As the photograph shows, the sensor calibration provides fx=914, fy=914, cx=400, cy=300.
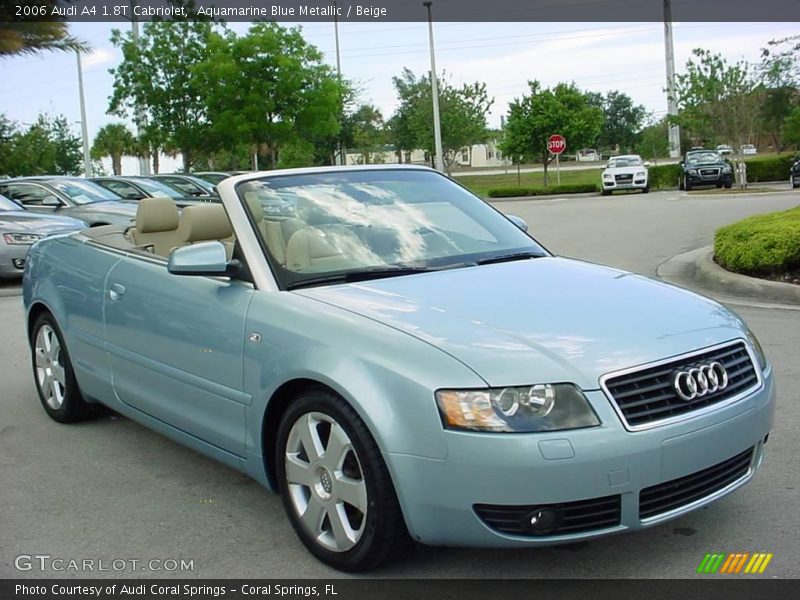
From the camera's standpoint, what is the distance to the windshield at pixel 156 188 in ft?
58.5

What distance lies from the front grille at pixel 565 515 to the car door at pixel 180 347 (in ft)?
4.09

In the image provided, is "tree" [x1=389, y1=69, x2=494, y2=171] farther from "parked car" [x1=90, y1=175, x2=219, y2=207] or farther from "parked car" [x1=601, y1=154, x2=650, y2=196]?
"parked car" [x1=90, y1=175, x2=219, y2=207]

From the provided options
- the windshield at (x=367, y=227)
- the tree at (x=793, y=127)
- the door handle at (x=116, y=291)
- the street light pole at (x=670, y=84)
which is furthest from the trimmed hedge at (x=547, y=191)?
the door handle at (x=116, y=291)

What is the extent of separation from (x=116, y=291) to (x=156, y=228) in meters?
0.89

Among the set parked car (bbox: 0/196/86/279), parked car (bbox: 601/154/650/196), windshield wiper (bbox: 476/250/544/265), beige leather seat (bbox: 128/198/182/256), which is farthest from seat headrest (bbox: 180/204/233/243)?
parked car (bbox: 601/154/650/196)

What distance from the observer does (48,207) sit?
15422 millimetres

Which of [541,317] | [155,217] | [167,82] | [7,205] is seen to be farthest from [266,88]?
[541,317]

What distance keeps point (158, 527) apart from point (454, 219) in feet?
6.76

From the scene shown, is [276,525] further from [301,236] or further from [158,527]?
[301,236]

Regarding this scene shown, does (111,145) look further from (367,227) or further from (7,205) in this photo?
(367,227)

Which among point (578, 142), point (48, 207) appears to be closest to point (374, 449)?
point (48, 207)

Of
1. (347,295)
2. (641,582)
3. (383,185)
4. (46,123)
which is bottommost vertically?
(641,582)

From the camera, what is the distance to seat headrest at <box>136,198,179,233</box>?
18.5 ft

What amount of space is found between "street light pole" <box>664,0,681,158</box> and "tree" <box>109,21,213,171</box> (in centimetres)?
2154
